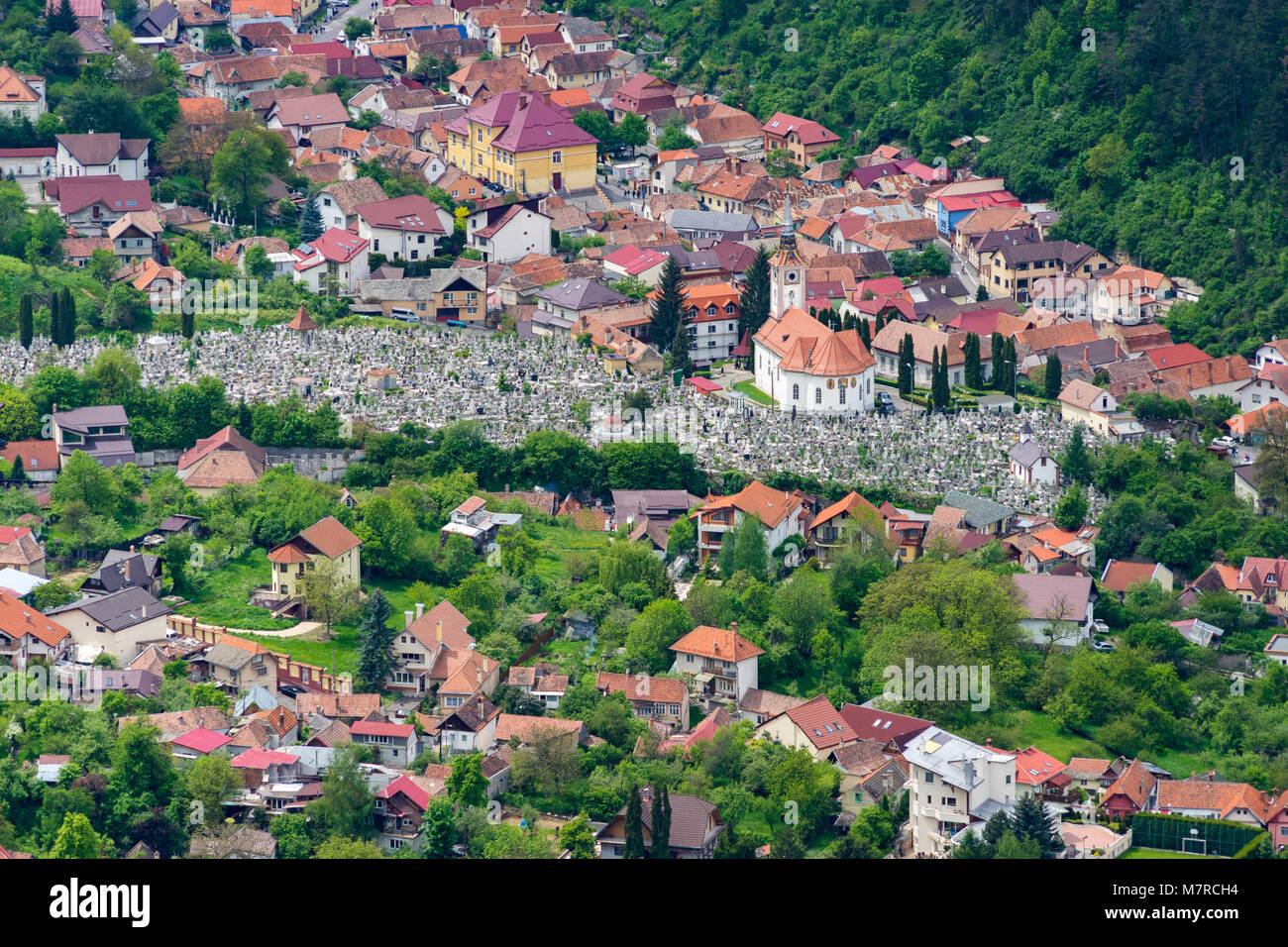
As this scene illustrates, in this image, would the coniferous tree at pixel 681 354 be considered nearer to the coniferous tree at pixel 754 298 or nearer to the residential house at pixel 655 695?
the coniferous tree at pixel 754 298

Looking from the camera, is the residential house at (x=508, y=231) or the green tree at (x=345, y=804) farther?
the residential house at (x=508, y=231)

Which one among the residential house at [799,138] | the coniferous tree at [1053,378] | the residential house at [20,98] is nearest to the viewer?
the coniferous tree at [1053,378]

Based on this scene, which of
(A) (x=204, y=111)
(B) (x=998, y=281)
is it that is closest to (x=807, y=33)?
(B) (x=998, y=281)

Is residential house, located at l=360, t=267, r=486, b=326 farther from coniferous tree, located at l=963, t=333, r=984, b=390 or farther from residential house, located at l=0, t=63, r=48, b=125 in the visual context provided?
residential house, located at l=0, t=63, r=48, b=125

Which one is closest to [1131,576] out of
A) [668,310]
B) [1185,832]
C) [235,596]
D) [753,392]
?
[1185,832]

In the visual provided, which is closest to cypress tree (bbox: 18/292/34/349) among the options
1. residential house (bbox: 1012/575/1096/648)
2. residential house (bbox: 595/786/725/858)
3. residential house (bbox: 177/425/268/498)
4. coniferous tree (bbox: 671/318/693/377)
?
residential house (bbox: 177/425/268/498)

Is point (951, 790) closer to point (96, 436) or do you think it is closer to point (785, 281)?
point (96, 436)

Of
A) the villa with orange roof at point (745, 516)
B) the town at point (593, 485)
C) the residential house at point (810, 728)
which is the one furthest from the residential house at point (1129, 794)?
the villa with orange roof at point (745, 516)

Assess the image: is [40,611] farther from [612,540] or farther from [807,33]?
[807,33]
